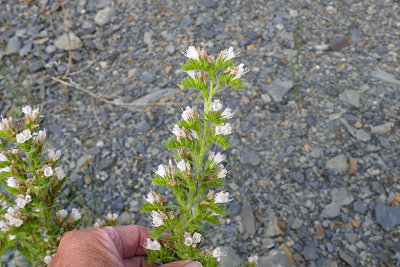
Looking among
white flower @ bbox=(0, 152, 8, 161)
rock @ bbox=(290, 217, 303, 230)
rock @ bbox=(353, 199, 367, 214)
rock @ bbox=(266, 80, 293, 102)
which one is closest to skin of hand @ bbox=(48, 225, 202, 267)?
white flower @ bbox=(0, 152, 8, 161)

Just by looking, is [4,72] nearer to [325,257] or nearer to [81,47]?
[81,47]

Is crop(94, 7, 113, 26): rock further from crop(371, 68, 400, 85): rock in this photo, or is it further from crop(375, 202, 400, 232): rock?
crop(375, 202, 400, 232): rock

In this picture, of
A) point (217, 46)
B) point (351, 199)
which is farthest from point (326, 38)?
point (351, 199)

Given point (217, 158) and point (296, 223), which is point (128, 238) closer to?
point (217, 158)

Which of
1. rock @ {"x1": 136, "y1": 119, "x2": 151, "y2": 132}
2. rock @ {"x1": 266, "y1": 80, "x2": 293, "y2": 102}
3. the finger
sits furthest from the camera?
rock @ {"x1": 266, "y1": 80, "x2": 293, "y2": 102}

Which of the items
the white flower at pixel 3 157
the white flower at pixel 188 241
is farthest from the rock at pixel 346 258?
the white flower at pixel 3 157

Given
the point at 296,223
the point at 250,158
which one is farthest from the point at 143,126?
the point at 296,223
